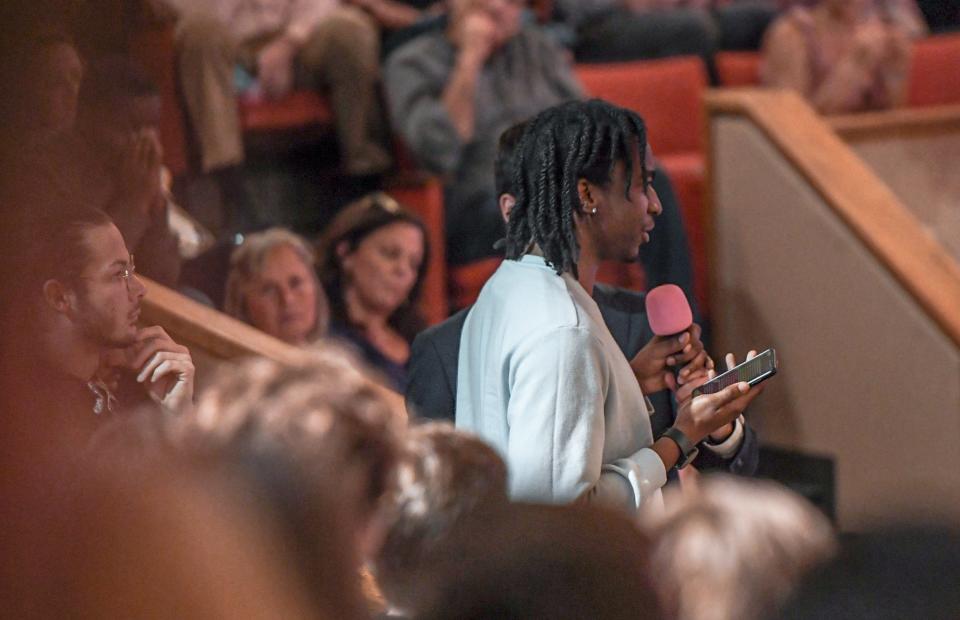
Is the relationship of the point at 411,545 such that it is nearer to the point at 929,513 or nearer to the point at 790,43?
the point at 929,513

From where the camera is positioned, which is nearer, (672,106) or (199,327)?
(199,327)

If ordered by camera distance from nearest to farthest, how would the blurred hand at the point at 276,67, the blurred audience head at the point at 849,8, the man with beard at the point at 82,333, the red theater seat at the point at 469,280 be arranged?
1. the man with beard at the point at 82,333
2. the red theater seat at the point at 469,280
3. the blurred hand at the point at 276,67
4. the blurred audience head at the point at 849,8

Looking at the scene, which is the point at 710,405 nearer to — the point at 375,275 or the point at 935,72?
the point at 375,275

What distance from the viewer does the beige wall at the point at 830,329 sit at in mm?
2162

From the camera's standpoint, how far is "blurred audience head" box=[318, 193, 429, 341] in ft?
5.22

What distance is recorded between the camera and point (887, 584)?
3.17 feet

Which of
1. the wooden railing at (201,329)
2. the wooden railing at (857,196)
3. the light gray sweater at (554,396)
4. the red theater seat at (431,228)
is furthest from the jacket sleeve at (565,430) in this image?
the wooden railing at (857,196)

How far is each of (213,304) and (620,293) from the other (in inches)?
15.6

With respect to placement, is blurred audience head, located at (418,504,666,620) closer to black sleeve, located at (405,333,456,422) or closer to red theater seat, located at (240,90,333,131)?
black sleeve, located at (405,333,456,422)

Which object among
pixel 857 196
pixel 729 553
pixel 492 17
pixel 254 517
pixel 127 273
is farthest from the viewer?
pixel 857 196

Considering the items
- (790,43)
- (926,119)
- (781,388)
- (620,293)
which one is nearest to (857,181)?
(926,119)

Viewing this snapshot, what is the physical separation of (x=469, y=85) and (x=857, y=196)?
97cm

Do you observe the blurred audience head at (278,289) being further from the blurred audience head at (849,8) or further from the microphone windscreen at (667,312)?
the blurred audience head at (849,8)

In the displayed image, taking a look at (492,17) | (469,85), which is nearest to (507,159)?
(469,85)
